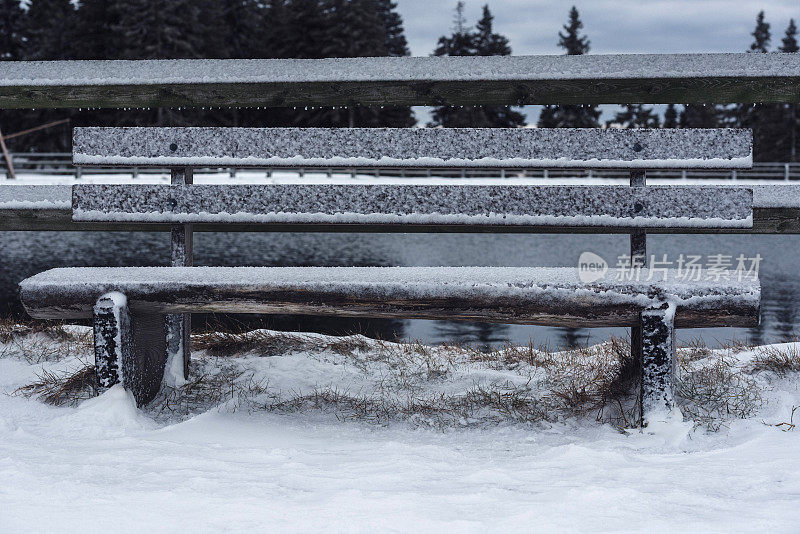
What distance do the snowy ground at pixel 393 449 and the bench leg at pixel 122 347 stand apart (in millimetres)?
103

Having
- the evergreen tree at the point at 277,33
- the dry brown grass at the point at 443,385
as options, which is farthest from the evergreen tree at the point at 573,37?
the dry brown grass at the point at 443,385

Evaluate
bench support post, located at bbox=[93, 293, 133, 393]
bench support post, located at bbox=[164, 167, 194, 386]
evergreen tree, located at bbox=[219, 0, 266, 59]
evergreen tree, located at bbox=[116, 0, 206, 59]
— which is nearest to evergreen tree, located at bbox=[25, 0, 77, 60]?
evergreen tree, located at bbox=[116, 0, 206, 59]

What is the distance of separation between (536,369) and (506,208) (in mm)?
1354

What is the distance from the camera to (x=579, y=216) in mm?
3574

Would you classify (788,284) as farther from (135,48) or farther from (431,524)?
(135,48)

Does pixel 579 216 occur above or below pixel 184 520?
above

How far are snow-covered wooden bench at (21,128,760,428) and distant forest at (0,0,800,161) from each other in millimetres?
40319

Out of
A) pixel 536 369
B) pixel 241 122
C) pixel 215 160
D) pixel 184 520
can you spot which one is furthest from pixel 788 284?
pixel 241 122

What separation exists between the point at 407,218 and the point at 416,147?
35 cm

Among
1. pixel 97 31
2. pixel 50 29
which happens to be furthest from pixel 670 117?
pixel 50 29

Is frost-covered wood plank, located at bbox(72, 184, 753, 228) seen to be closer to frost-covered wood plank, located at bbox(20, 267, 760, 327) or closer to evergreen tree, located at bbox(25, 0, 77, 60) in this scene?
frost-covered wood plank, located at bbox(20, 267, 760, 327)

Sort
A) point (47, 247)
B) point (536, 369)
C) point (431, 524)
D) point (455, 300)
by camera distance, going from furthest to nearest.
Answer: point (47, 247)
point (536, 369)
point (455, 300)
point (431, 524)

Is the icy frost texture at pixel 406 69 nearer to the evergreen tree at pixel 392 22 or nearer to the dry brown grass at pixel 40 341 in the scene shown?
the dry brown grass at pixel 40 341

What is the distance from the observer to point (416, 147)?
11.9 ft
